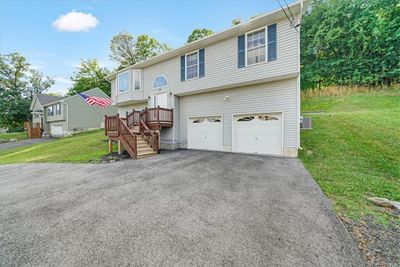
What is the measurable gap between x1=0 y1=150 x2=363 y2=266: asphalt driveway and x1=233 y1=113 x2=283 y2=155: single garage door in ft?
10.5

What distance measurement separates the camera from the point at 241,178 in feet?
16.6

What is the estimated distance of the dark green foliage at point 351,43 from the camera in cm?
1466

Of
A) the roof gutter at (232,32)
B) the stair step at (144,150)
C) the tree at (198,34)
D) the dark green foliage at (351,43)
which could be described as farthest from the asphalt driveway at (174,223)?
the tree at (198,34)

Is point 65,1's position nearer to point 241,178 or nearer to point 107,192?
point 107,192

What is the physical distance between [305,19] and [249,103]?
18591 mm

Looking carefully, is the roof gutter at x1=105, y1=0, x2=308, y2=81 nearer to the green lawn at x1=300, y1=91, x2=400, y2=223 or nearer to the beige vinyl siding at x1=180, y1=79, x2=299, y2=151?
the beige vinyl siding at x1=180, y1=79, x2=299, y2=151

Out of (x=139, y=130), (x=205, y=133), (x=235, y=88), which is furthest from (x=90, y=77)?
(x=235, y=88)

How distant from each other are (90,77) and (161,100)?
87.0 ft

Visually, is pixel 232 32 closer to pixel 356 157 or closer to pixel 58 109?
pixel 356 157

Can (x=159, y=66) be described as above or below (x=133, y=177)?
above

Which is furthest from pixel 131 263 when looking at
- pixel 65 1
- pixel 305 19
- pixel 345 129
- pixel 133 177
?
pixel 305 19

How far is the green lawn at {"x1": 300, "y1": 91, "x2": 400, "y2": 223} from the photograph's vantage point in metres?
3.65

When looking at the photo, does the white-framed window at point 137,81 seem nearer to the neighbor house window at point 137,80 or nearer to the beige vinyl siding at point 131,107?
the neighbor house window at point 137,80

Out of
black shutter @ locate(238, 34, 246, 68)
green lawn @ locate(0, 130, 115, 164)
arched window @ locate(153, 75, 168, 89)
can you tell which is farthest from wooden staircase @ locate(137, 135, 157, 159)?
black shutter @ locate(238, 34, 246, 68)
